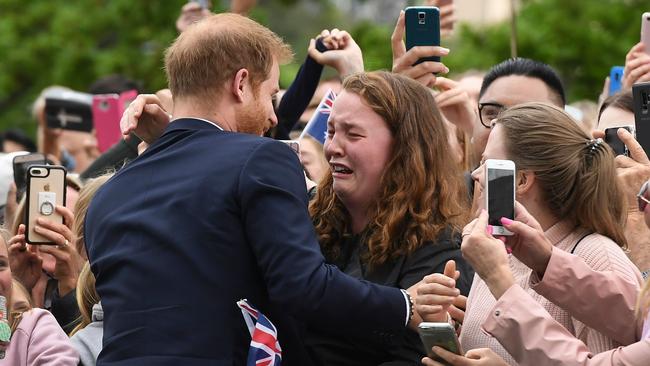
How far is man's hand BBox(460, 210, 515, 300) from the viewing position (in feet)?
14.6

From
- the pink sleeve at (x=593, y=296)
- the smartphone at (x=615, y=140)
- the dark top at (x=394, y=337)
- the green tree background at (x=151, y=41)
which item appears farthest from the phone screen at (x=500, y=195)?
the green tree background at (x=151, y=41)

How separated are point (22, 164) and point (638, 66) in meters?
3.16

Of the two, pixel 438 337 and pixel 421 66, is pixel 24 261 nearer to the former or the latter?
pixel 421 66

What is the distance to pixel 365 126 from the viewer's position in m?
5.32

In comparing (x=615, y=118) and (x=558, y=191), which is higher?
(x=558, y=191)

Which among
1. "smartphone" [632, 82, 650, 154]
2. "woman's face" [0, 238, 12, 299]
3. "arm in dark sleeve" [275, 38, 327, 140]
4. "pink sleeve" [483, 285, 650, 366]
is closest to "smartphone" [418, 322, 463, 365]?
"pink sleeve" [483, 285, 650, 366]

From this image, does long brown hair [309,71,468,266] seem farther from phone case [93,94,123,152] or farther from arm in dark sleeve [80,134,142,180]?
phone case [93,94,123,152]

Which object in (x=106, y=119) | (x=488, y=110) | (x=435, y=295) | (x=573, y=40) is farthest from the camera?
(x=573, y=40)

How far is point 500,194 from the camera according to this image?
454 centimetres

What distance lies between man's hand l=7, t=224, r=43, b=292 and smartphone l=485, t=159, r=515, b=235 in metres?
2.58

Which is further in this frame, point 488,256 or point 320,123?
point 320,123

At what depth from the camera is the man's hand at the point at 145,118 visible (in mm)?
5500

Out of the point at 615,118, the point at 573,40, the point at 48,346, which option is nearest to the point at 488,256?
the point at 48,346

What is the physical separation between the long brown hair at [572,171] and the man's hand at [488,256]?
49cm
